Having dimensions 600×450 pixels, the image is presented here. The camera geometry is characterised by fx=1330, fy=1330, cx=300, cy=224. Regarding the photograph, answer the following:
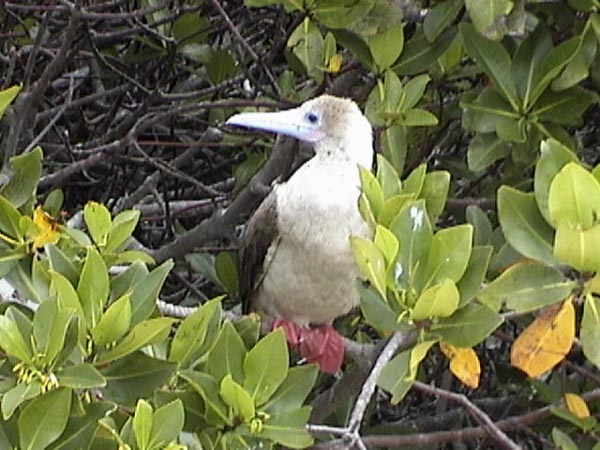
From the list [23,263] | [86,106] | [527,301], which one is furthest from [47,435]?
[86,106]

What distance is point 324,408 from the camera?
3318mm

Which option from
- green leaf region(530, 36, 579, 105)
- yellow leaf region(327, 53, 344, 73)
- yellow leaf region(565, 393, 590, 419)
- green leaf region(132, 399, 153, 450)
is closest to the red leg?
yellow leaf region(565, 393, 590, 419)

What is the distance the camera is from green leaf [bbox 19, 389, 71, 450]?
2064mm

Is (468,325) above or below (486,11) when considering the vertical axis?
below

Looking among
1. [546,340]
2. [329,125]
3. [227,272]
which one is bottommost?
[227,272]

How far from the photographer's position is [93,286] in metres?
2.31

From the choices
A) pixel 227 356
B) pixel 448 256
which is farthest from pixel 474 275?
pixel 227 356

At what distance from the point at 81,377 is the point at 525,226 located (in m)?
0.83

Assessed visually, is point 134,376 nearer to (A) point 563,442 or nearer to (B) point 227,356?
(B) point 227,356

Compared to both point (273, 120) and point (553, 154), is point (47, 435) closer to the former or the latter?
point (553, 154)

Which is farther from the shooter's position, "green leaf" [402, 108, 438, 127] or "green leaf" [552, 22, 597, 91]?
"green leaf" [402, 108, 438, 127]

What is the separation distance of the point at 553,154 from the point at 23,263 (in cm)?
105

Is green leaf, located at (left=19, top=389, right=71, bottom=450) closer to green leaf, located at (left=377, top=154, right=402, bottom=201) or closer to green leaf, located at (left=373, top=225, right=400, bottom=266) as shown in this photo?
green leaf, located at (left=373, top=225, right=400, bottom=266)

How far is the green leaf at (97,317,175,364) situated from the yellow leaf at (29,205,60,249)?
47 cm
